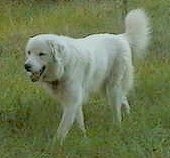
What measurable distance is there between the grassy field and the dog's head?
2.08ft

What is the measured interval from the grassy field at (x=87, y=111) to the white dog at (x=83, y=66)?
228 millimetres

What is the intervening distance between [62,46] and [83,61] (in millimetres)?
402

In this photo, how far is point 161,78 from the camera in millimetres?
8109

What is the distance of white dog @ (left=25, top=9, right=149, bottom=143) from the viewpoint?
19.6ft

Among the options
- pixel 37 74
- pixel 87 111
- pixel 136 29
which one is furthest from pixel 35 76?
pixel 136 29

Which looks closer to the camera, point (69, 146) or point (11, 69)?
point (69, 146)

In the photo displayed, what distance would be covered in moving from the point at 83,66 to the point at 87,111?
94 cm

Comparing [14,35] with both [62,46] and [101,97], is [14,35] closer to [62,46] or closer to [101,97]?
[101,97]

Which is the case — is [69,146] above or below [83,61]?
below

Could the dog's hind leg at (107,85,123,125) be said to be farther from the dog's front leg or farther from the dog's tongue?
the dog's tongue

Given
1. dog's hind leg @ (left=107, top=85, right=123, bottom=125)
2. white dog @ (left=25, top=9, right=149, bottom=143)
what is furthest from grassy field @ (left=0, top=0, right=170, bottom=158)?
white dog @ (left=25, top=9, right=149, bottom=143)

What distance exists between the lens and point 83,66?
20.8 ft

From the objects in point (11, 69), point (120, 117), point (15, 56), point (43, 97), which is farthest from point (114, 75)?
point (15, 56)

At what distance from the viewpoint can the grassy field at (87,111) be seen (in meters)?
5.69
